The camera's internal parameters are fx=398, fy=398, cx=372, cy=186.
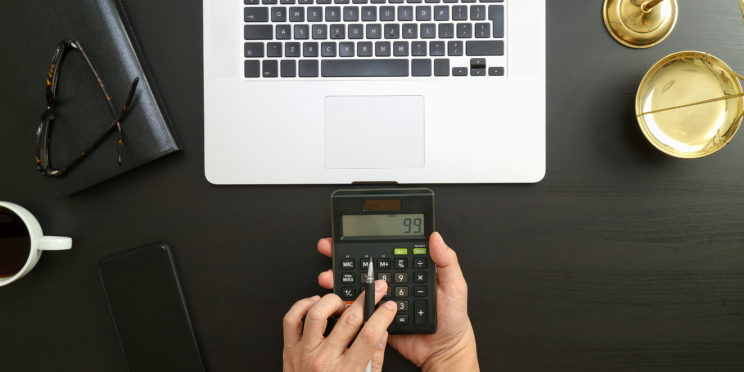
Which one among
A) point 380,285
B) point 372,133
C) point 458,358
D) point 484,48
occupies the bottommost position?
point 458,358

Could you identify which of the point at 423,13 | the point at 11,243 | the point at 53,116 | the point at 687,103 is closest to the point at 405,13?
the point at 423,13

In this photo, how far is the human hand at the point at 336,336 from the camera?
1.36ft

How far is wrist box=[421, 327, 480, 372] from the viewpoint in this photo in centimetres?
52

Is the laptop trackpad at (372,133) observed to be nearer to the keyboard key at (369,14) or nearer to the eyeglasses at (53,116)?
the keyboard key at (369,14)

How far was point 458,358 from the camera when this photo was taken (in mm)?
519

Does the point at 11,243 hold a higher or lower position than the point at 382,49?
lower

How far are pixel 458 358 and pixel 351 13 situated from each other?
0.47m

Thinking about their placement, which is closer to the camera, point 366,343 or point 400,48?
point 366,343

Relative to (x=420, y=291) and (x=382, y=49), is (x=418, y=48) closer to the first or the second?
(x=382, y=49)

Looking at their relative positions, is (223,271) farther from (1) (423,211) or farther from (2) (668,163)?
(2) (668,163)

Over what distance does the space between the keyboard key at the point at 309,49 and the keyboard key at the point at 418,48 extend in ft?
0.42

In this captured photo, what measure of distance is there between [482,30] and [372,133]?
0.64 ft

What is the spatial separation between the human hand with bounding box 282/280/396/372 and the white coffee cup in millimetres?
325

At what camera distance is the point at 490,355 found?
0.56m
